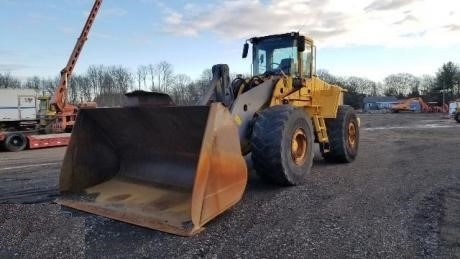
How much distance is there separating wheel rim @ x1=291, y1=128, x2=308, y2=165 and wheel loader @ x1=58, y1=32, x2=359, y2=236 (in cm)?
2

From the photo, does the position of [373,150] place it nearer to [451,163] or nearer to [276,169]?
[451,163]

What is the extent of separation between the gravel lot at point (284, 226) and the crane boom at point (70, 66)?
41.6 ft

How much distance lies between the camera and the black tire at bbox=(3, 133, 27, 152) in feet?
53.3

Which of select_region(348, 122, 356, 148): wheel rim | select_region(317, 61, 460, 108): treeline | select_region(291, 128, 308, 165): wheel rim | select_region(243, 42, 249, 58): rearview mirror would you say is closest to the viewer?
select_region(291, 128, 308, 165): wheel rim

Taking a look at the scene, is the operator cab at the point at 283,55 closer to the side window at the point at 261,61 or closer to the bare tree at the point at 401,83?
the side window at the point at 261,61

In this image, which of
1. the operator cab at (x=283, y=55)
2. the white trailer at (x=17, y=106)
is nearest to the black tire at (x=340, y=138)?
the operator cab at (x=283, y=55)

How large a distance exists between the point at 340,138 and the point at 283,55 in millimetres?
2191

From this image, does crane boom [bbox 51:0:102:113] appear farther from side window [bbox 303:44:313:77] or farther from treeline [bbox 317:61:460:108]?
treeline [bbox 317:61:460:108]

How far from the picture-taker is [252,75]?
8453 mm

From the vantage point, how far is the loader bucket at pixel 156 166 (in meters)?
4.73

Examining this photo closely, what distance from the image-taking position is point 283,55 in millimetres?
8461

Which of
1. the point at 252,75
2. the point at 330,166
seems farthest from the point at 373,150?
the point at 252,75

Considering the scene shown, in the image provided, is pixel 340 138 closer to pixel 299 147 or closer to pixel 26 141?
pixel 299 147

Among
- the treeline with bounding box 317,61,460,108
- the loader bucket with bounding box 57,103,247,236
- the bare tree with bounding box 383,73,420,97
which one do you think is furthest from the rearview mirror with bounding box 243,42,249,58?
the bare tree with bounding box 383,73,420,97
